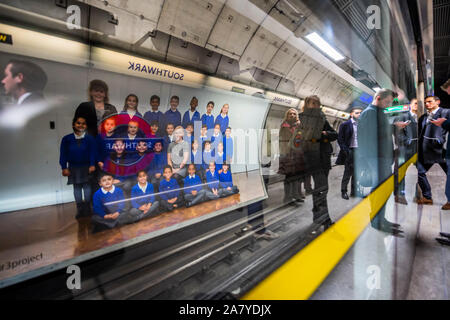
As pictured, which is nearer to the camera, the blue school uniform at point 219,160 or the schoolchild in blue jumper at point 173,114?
the schoolchild in blue jumper at point 173,114

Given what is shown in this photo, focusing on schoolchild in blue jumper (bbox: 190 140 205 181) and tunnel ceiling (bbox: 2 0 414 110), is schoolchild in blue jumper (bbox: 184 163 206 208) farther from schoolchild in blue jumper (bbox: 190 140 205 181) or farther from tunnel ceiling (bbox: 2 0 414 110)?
tunnel ceiling (bbox: 2 0 414 110)

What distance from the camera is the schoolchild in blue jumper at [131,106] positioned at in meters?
3.89

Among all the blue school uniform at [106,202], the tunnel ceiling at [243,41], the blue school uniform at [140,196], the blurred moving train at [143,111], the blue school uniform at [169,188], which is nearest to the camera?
the blurred moving train at [143,111]

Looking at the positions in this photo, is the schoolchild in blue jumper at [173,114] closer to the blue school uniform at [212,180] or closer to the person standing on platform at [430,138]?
the blue school uniform at [212,180]

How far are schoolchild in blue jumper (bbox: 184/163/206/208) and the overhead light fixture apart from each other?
10.6 feet

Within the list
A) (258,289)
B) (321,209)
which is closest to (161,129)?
(321,209)

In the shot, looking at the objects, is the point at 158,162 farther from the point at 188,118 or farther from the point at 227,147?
the point at 227,147

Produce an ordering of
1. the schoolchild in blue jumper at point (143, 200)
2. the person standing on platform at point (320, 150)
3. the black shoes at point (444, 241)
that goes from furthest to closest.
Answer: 1. the schoolchild in blue jumper at point (143, 200)
2. the person standing on platform at point (320, 150)
3. the black shoes at point (444, 241)

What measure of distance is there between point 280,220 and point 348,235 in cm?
88

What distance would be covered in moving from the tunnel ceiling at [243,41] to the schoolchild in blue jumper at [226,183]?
6.94ft

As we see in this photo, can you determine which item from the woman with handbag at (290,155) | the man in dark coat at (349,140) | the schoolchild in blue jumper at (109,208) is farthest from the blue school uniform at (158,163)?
the man in dark coat at (349,140)

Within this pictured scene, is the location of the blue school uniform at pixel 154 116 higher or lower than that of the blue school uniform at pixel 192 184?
higher

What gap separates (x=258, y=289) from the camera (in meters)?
1.18
